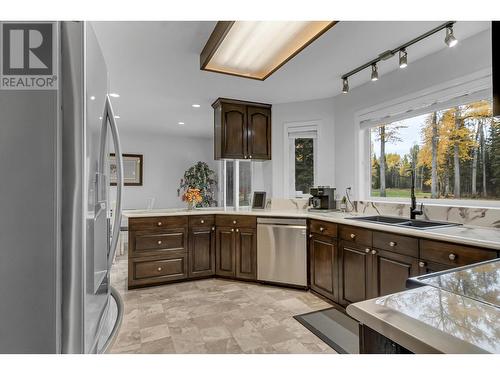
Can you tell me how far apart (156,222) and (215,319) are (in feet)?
4.67

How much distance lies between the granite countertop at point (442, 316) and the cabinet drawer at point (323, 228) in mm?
1875

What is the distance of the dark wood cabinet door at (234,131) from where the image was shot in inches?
142

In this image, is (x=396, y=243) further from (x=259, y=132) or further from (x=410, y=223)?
(x=259, y=132)

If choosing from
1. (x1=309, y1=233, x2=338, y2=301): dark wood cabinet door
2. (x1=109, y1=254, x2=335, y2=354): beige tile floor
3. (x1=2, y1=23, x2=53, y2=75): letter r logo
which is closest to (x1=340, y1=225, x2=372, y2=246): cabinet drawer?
(x1=309, y1=233, x2=338, y2=301): dark wood cabinet door

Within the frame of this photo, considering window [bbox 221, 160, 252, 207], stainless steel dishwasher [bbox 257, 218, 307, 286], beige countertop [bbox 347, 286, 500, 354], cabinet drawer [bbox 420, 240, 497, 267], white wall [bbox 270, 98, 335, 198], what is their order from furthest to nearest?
window [bbox 221, 160, 252, 207]
white wall [bbox 270, 98, 335, 198]
stainless steel dishwasher [bbox 257, 218, 307, 286]
cabinet drawer [bbox 420, 240, 497, 267]
beige countertop [bbox 347, 286, 500, 354]

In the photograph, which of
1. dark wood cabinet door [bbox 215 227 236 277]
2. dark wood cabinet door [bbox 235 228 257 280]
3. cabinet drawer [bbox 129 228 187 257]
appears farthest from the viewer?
dark wood cabinet door [bbox 215 227 236 277]

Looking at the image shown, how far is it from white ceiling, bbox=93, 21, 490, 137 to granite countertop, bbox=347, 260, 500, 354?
193 centimetres

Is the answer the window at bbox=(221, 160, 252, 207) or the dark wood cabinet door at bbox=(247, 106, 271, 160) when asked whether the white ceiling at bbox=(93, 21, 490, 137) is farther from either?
the window at bbox=(221, 160, 252, 207)

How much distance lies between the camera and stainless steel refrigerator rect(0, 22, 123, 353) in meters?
0.67

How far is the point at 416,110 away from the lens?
2.68m

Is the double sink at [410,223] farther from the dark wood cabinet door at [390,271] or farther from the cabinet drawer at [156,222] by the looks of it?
the cabinet drawer at [156,222]

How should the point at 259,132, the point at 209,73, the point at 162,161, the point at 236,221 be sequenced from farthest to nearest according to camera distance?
the point at 162,161, the point at 259,132, the point at 236,221, the point at 209,73

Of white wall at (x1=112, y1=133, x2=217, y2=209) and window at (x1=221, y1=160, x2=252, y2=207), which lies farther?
white wall at (x1=112, y1=133, x2=217, y2=209)

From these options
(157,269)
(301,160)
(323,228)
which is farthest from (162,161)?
(323,228)
